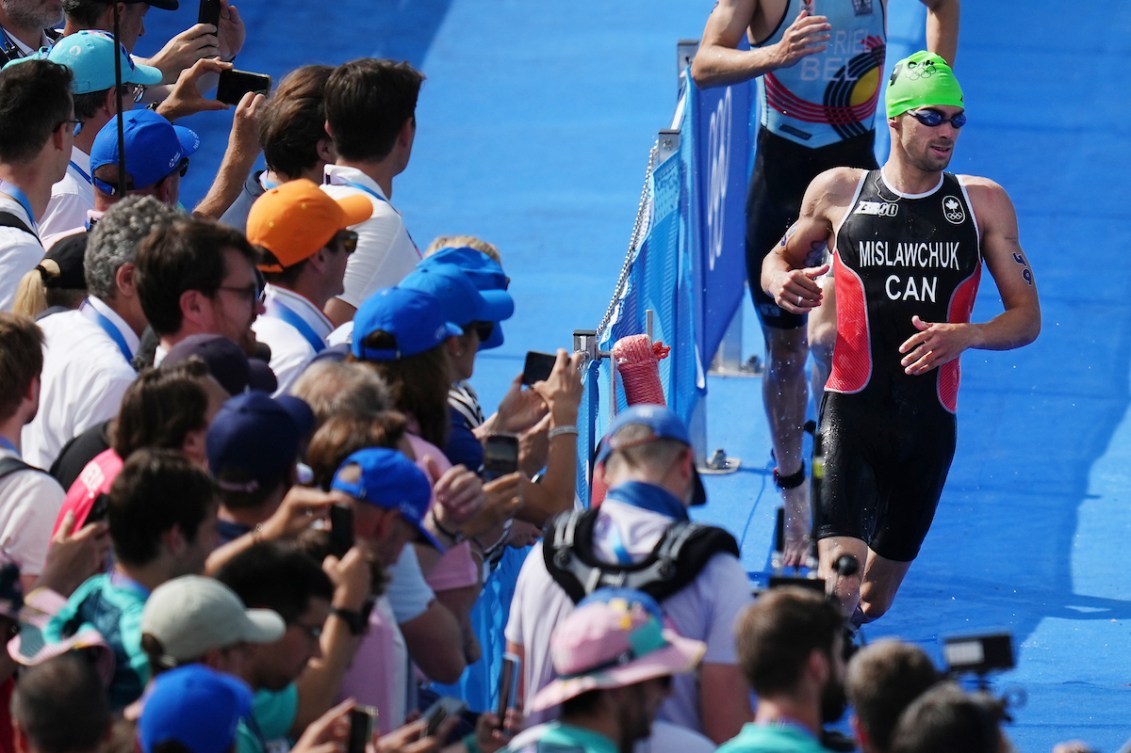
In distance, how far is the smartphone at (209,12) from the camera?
27.8 feet

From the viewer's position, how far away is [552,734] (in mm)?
3689

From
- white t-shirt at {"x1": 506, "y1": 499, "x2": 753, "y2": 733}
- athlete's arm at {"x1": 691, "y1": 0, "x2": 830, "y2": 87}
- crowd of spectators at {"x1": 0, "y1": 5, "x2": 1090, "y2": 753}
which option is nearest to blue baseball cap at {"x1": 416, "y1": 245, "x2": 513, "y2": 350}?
crowd of spectators at {"x1": 0, "y1": 5, "x2": 1090, "y2": 753}

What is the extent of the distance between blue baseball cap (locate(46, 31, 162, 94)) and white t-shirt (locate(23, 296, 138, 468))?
6.88 feet

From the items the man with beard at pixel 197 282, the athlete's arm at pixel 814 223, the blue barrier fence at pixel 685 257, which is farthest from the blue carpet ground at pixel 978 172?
the man with beard at pixel 197 282

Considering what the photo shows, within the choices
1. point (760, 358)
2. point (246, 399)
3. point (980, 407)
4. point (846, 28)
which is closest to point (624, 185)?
point (760, 358)

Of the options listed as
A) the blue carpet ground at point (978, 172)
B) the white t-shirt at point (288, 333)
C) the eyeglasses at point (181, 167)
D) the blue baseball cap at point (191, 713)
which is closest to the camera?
the blue baseball cap at point (191, 713)

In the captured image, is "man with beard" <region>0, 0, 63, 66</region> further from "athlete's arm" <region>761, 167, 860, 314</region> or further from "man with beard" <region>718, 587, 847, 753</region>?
"man with beard" <region>718, 587, 847, 753</region>

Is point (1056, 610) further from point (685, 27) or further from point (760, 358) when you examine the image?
point (685, 27)

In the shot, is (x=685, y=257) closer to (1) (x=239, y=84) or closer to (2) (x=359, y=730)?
(1) (x=239, y=84)

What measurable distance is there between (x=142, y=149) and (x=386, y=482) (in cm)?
284

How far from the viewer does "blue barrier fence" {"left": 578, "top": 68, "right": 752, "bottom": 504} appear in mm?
7273

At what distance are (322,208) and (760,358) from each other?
19.4ft

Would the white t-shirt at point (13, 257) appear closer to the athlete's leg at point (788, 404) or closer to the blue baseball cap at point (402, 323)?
the blue baseball cap at point (402, 323)

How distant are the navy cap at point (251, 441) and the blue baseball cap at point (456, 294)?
3.11ft
